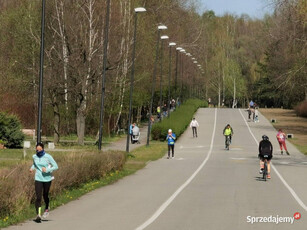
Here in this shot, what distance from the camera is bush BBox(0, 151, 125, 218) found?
1531cm

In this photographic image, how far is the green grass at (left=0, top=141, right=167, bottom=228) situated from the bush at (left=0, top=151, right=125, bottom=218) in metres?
0.14

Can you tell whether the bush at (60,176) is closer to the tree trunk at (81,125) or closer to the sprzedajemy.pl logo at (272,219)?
the sprzedajemy.pl logo at (272,219)

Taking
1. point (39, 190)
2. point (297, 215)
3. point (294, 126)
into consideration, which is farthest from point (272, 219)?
point (294, 126)

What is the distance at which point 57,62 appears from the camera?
4991 cm

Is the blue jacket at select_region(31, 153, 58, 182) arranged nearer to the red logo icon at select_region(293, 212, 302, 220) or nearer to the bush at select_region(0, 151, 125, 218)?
the bush at select_region(0, 151, 125, 218)

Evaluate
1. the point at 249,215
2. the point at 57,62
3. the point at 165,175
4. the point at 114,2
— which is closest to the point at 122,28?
the point at 114,2

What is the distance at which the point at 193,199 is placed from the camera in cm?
1973

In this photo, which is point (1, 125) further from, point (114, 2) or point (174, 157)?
point (114, 2)

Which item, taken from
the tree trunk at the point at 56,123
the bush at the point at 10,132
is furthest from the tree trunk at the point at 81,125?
the bush at the point at 10,132

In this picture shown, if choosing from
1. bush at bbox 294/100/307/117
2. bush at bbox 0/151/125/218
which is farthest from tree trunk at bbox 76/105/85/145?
bush at bbox 294/100/307/117

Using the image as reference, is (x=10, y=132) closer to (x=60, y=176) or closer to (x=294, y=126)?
(x=60, y=176)

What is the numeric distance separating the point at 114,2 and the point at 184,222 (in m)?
47.6

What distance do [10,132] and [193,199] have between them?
1072 inches

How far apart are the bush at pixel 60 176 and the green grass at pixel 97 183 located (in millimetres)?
136
